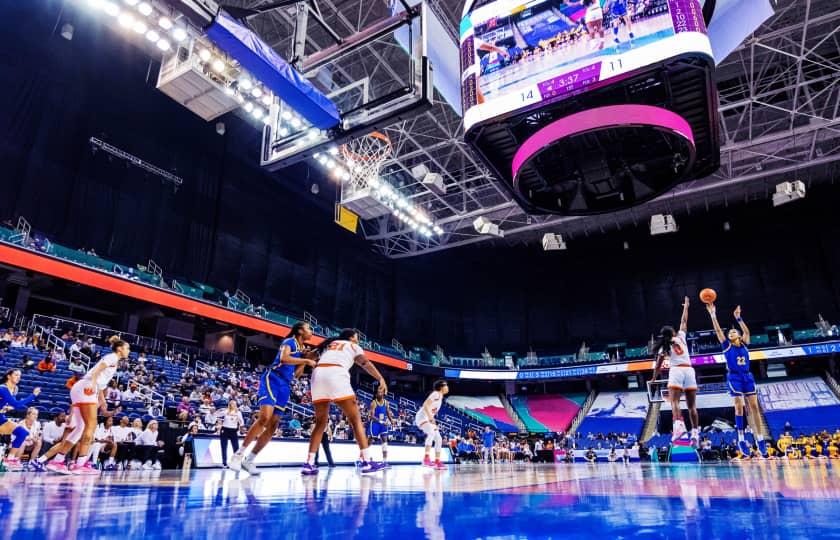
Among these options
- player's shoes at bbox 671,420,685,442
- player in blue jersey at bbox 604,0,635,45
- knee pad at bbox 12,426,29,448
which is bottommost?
knee pad at bbox 12,426,29,448

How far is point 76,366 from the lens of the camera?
39.8 feet

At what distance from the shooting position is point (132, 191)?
58.9 feet

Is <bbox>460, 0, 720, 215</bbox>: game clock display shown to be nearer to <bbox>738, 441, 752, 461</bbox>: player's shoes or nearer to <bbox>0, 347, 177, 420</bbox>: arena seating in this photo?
<bbox>738, 441, 752, 461</bbox>: player's shoes

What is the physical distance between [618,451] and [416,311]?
1391 centimetres

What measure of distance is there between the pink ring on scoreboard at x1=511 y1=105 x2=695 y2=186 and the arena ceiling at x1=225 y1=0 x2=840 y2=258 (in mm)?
4576

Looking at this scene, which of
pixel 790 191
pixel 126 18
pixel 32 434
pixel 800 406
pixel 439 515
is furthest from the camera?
pixel 800 406

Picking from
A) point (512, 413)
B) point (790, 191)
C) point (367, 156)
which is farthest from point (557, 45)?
point (512, 413)

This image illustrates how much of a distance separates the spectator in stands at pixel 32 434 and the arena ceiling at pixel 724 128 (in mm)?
6786

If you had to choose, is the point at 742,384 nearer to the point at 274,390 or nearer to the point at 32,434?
the point at 274,390

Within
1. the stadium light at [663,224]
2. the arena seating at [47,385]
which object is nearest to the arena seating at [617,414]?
the stadium light at [663,224]

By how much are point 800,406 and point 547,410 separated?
38.8 ft

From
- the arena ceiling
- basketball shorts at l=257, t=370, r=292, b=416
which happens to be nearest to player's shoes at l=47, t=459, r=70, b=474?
basketball shorts at l=257, t=370, r=292, b=416

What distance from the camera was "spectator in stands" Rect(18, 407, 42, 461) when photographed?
24.4 ft

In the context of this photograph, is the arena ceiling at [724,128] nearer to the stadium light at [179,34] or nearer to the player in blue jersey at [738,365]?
the stadium light at [179,34]
